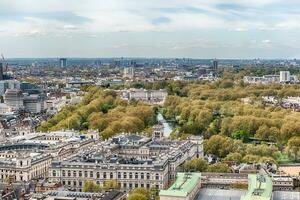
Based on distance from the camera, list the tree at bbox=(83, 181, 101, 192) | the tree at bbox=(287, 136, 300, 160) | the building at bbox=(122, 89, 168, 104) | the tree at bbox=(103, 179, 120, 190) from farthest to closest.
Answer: the building at bbox=(122, 89, 168, 104)
the tree at bbox=(287, 136, 300, 160)
the tree at bbox=(103, 179, 120, 190)
the tree at bbox=(83, 181, 101, 192)

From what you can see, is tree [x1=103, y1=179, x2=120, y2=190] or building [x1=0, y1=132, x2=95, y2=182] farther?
building [x1=0, y1=132, x2=95, y2=182]

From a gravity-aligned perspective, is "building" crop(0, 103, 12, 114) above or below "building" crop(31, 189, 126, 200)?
below

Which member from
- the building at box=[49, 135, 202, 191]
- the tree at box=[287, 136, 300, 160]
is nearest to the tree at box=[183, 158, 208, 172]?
the building at box=[49, 135, 202, 191]

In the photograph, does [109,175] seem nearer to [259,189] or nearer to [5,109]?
[259,189]

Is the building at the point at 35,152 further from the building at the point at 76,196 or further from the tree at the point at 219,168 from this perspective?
the tree at the point at 219,168

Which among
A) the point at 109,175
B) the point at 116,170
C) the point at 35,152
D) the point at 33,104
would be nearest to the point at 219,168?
the point at 116,170

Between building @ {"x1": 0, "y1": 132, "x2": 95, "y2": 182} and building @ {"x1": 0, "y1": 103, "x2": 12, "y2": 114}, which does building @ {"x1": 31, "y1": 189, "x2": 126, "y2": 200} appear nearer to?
building @ {"x1": 0, "y1": 132, "x2": 95, "y2": 182}

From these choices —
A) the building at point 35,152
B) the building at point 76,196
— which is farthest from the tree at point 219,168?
the building at point 35,152

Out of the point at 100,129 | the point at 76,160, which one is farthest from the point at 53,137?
the point at 76,160
